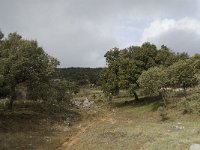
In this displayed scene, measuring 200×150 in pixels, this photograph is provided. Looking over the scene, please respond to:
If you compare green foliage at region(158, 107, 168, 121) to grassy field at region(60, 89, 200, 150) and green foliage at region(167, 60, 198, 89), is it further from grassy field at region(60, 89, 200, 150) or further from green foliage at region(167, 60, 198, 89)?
green foliage at region(167, 60, 198, 89)

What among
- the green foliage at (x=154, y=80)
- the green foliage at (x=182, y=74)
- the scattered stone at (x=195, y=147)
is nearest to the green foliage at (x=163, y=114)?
the green foliage at (x=154, y=80)

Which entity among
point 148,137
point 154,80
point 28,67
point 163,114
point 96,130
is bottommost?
point 148,137

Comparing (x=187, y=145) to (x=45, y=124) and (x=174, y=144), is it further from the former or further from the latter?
(x=45, y=124)

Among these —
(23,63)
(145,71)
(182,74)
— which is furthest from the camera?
(145,71)

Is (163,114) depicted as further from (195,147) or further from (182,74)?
(195,147)

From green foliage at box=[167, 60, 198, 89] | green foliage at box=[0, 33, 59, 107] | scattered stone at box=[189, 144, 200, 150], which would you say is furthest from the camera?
green foliage at box=[167, 60, 198, 89]

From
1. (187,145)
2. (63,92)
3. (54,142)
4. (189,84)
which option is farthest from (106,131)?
(189,84)

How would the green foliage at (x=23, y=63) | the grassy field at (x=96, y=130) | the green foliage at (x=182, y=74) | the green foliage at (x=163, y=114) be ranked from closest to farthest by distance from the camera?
the grassy field at (x=96, y=130), the green foliage at (x=23, y=63), the green foliage at (x=163, y=114), the green foliage at (x=182, y=74)

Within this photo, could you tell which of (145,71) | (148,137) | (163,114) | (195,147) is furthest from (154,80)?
(195,147)

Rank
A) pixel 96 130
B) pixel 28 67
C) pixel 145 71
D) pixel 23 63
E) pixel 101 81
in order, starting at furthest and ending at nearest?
1. pixel 101 81
2. pixel 145 71
3. pixel 28 67
4. pixel 23 63
5. pixel 96 130

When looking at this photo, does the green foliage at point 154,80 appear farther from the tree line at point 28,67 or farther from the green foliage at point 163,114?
the tree line at point 28,67

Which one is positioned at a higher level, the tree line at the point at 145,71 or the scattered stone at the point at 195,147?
the tree line at the point at 145,71

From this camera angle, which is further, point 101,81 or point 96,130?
point 101,81

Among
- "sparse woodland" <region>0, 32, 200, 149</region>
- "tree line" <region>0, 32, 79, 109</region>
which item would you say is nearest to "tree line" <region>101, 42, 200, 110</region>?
"sparse woodland" <region>0, 32, 200, 149</region>
